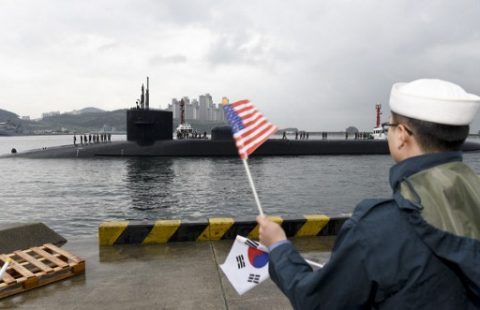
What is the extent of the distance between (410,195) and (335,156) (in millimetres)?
51312

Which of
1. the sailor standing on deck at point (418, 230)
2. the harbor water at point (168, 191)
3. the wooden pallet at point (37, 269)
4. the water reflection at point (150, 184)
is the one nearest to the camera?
the sailor standing on deck at point (418, 230)

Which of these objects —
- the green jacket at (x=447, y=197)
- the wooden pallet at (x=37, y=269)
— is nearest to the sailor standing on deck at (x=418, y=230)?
the green jacket at (x=447, y=197)

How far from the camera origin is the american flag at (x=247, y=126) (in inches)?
111

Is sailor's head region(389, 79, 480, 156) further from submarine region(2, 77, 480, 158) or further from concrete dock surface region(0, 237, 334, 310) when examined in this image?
submarine region(2, 77, 480, 158)

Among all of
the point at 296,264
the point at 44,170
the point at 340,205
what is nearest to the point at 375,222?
the point at 296,264

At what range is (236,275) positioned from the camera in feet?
10.3

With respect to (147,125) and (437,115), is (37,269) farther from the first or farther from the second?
(147,125)

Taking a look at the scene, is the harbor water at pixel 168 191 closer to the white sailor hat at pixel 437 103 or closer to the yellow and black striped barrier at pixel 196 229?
the yellow and black striped barrier at pixel 196 229

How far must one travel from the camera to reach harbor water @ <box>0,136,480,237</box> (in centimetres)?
1892

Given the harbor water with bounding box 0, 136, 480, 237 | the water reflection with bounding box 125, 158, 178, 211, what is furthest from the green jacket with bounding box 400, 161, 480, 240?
the water reflection with bounding box 125, 158, 178, 211

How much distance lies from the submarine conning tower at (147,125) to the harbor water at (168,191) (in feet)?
18.8

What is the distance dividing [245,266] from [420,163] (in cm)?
180

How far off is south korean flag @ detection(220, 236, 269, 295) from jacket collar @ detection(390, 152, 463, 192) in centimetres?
154

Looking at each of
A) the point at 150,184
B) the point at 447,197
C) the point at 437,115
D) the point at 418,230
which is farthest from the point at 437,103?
the point at 150,184
